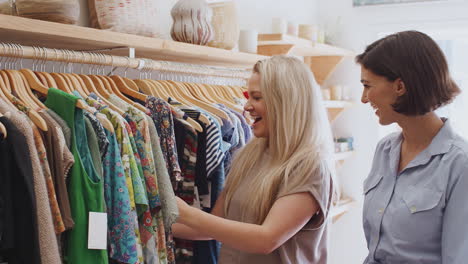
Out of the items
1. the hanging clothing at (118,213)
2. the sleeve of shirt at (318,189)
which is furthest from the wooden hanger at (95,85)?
the sleeve of shirt at (318,189)

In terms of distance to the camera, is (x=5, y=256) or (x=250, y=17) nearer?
(x=5, y=256)

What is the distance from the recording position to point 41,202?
144 cm

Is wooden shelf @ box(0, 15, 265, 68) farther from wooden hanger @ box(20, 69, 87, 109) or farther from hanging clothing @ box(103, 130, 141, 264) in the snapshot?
hanging clothing @ box(103, 130, 141, 264)

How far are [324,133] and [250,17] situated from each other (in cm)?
203

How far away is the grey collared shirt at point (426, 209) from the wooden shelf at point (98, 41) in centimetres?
95

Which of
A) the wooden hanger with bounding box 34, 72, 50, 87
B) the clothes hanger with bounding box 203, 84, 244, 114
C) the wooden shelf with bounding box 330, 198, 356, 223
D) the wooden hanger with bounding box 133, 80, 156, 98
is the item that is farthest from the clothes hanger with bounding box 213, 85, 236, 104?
the wooden shelf with bounding box 330, 198, 356, 223

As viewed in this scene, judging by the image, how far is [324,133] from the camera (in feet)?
6.12

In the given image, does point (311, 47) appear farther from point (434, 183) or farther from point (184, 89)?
point (434, 183)

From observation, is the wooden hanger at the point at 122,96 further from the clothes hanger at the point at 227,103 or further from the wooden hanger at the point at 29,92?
the clothes hanger at the point at 227,103

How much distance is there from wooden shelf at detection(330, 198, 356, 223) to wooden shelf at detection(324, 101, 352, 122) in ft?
2.18

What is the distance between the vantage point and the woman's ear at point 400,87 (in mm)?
1622

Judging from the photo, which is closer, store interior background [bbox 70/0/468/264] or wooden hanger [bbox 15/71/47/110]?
wooden hanger [bbox 15/71/47/110]

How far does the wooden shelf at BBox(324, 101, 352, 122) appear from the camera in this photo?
3959 millimetres

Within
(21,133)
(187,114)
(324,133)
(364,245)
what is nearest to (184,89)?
(187,114)
